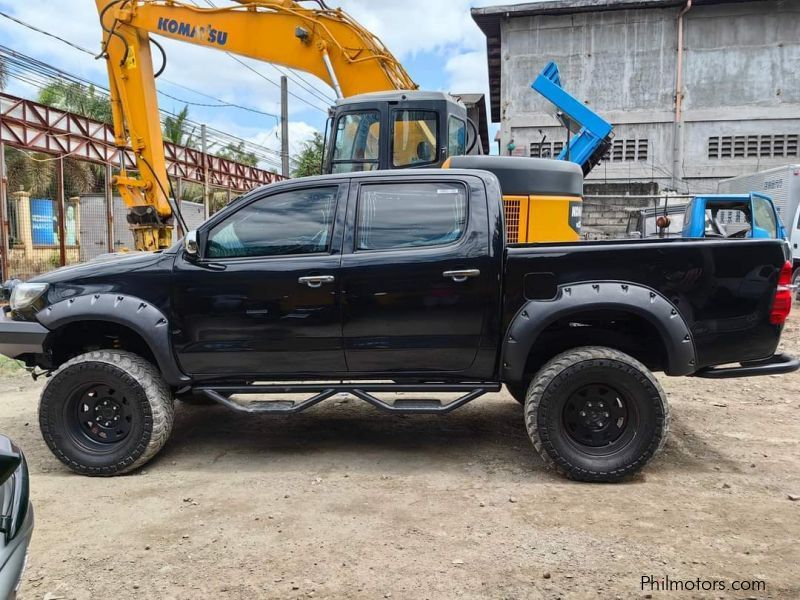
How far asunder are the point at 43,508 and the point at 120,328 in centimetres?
129

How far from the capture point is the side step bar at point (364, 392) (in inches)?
165

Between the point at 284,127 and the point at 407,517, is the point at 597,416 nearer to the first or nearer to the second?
the point at 407,517

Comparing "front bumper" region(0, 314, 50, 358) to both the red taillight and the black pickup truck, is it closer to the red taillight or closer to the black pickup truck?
the black pickup truck

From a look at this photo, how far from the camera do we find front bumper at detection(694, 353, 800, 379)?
4086 millimetres

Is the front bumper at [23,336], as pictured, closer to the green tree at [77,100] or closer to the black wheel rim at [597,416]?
the black wheel rim at [597,416]

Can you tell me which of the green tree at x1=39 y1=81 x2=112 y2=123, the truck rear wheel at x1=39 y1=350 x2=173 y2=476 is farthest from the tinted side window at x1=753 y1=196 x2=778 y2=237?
the green tree at x1=39 y1=81 x2=112 y2=123

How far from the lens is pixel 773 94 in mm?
20156

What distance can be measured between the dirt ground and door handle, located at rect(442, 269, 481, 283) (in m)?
1.32

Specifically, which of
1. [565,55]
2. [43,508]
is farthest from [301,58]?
[565,55]

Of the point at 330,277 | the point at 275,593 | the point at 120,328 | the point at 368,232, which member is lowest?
the point at 275,593

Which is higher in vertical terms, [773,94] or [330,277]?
[773,94]

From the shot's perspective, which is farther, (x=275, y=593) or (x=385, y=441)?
(x=385, y=441)

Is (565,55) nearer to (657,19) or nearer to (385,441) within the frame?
(657,19)

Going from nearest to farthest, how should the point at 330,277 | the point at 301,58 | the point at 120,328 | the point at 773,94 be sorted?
the point at 330,277 → the point at 120,328 → the point at 301,58 → the point at 773,94
